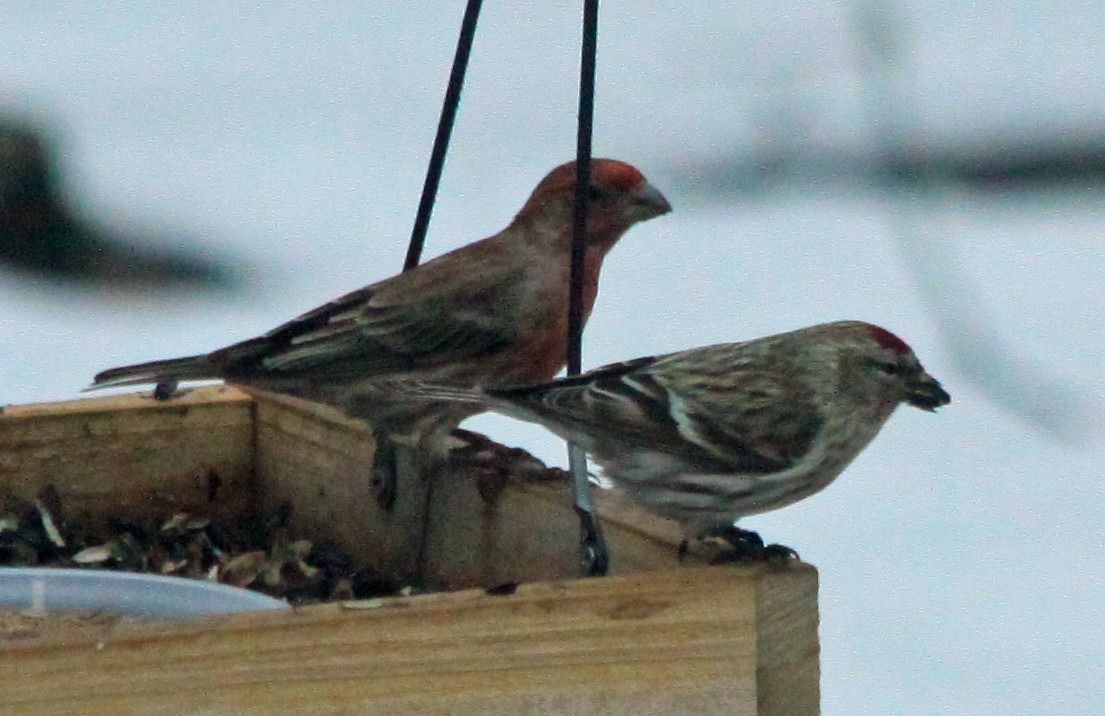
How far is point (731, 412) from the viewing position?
125 inches

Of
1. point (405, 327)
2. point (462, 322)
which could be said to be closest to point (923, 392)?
point (462, 322)

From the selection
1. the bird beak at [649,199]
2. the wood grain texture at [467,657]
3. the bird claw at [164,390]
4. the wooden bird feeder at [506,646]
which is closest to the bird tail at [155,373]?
the bird claw at [164,390]

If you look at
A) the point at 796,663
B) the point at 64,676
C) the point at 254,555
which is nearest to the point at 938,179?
the point at 796,663

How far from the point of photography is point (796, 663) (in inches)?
103

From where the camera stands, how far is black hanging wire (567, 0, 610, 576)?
8.98 feet

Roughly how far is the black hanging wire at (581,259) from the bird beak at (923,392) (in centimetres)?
72

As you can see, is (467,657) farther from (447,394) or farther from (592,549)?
(447,394)

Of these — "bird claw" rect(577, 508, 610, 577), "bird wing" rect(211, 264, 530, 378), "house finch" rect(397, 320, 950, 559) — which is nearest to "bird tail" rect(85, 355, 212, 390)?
"bird wing" rect(211, 264, 530, 378)

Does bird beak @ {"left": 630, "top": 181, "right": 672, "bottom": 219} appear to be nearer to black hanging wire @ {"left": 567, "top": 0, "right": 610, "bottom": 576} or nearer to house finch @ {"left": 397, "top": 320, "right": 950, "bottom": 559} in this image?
house finch @ {"left": 397, "top": 320, "right": 950, "bottom": 559}

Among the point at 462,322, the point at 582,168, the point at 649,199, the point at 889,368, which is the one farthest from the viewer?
the point at 462,322

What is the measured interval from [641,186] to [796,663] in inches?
63.8

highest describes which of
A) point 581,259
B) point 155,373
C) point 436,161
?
point 436,161

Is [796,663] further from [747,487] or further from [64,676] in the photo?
[64,676]

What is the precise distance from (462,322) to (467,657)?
188 centimetres
